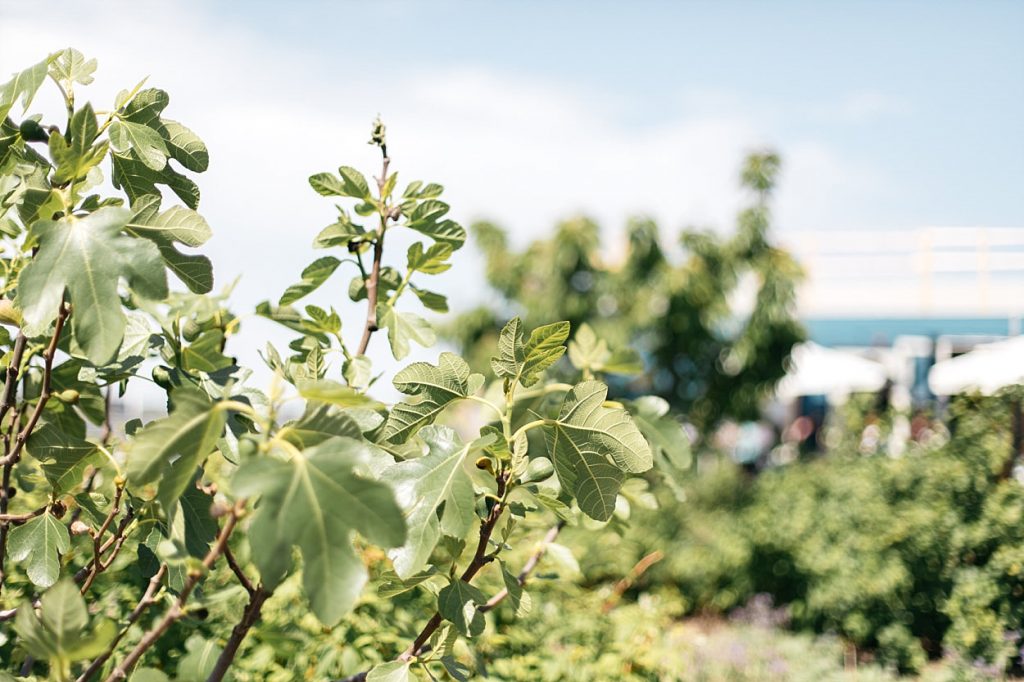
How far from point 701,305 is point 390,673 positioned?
31.6 feet

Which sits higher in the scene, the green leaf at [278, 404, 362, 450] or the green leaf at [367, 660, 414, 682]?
the green leaf at [278, 404, 362, 450]

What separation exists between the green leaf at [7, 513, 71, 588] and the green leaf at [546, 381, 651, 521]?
29.9 inches

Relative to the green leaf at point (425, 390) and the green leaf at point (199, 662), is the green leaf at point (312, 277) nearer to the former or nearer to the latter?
the green leaf at point (425, 390)

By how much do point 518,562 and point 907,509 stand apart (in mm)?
3394

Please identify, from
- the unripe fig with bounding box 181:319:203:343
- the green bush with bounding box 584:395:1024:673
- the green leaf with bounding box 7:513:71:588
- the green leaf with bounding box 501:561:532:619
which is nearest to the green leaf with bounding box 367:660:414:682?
the green leaf with bounding box 501:561:532:619

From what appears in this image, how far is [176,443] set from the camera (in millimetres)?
857

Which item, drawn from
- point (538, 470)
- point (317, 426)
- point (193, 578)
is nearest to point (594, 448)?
point (538, 470)

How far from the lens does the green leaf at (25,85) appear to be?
1154 mm

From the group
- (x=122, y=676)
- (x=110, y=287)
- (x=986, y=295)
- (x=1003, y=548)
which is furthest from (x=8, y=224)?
(x=986, y=295)

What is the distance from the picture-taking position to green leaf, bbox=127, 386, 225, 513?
84 cm

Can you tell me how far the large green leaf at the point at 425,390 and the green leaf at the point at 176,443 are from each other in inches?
12.1

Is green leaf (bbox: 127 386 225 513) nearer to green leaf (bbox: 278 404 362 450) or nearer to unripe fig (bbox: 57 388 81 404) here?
green leaf (bbox: 278 404 362 450)

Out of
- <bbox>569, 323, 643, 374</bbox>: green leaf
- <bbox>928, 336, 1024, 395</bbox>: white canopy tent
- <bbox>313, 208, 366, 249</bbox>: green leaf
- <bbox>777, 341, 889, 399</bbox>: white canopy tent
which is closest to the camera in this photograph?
<bbox>313, 208, 366, 249</bbox>: green leaf

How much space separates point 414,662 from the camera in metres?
1.25
